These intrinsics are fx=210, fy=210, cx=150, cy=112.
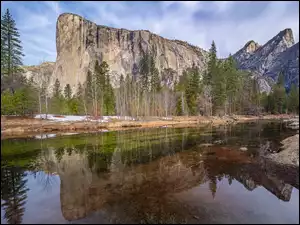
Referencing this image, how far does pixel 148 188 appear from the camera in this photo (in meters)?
11.3

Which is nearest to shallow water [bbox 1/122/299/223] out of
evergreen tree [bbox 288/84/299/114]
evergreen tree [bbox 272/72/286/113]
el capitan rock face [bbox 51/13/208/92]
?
evergreen tree [bbox 288/84/299/114]

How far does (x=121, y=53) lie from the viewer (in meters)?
152

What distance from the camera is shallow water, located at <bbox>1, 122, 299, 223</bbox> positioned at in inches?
331

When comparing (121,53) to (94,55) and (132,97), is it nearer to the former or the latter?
(94,55)

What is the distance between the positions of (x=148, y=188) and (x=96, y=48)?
470ft

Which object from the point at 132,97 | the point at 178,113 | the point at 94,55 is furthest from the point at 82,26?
the point at 178,113

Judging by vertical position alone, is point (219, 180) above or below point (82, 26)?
below

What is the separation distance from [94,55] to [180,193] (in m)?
140

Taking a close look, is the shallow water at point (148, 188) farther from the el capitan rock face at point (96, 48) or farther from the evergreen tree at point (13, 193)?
the el capitan rock face at point (96, 48)

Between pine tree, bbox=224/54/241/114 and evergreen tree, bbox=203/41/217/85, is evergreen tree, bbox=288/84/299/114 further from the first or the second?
evergreen tree, bbox=203/41/217/85

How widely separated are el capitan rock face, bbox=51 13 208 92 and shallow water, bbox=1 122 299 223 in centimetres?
10165

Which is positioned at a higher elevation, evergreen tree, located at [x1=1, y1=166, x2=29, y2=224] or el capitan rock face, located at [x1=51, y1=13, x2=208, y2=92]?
el capitan rock face, located at [x1=51, y1=13, x2=208, y2=92]

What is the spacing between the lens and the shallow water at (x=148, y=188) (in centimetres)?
840

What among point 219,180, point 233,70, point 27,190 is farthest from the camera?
point 233,70
